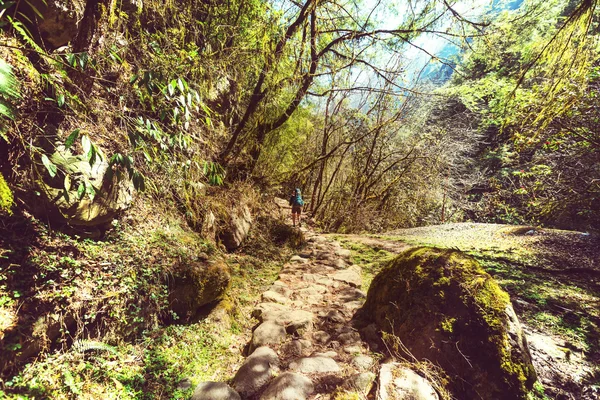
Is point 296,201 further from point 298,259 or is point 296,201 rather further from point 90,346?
point 90,346

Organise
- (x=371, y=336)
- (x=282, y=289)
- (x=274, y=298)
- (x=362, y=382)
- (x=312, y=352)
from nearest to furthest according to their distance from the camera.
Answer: (x=362, y=382) < (x=312, y=352) < (x=371, y=336) < (x=274, y=298) < (x=282, y=289)

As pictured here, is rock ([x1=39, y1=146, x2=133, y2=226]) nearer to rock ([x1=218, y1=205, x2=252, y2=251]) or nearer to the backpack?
rock ([x1=218, y1=205, x2=252, y2=251])

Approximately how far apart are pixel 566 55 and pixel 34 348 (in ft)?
18.0

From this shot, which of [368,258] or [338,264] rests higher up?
[368,258]

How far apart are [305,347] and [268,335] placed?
1.41 feet

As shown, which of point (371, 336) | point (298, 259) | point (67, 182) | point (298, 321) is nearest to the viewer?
point (67, 182)

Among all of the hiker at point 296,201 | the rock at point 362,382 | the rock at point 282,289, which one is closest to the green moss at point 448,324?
the rock at point 362,382

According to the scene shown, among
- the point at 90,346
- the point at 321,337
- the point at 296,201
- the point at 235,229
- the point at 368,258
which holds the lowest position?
the point at 321,337

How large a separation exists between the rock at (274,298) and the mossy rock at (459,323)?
1442mm

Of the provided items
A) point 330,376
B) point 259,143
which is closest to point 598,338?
point 330,376

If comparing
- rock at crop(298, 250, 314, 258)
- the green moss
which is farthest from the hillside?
rock at crop(298, 250, 314, 258)

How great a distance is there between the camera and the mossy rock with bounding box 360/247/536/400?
6.56 ft

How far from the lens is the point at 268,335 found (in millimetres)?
2859

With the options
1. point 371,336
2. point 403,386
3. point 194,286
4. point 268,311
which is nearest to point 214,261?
point 194,286
